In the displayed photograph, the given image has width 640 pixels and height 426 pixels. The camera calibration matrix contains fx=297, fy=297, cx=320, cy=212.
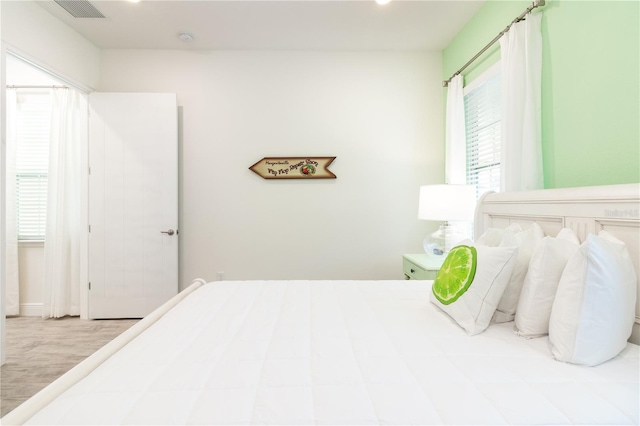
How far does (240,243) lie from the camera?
3.18 m

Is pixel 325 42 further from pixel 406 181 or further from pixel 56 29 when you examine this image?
pixel 56 29

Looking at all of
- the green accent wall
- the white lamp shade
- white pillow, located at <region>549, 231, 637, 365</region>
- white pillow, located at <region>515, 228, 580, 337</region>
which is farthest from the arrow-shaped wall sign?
white pillow, located at <region>549, 231, 637, 365</region>

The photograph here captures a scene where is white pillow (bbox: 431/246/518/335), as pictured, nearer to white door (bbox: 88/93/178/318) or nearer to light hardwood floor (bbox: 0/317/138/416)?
light hardwood floor (bbox: 0/317/138/416)

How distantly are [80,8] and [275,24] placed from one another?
61.8 inches

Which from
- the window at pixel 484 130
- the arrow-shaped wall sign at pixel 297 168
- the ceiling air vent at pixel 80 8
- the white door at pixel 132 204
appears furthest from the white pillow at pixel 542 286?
the ceiling air vent at pixel 80 8

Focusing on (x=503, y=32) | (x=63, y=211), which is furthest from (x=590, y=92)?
(x=63, y=211)

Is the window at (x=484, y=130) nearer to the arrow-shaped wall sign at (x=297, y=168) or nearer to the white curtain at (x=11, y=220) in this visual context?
the arrow-shaped wall sign at (x=297, y=168)

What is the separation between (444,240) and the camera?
2.63m

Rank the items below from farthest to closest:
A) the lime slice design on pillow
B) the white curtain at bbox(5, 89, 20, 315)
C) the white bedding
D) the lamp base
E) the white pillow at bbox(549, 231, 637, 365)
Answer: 1. the white curtain at bbox(5, 89, 20, 315)
2. the lamp base
3. the lime slice design on pillow
4. the white pillow at bbox(549, 231, 637, 365)
5. the white bedding

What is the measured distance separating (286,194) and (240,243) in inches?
28.3

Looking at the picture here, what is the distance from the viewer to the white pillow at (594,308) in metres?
0.92

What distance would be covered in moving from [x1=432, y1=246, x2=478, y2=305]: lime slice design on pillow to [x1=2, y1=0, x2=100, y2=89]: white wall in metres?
3.31

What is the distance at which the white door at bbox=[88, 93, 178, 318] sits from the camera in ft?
9.83

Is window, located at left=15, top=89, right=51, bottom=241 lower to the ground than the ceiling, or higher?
lower
